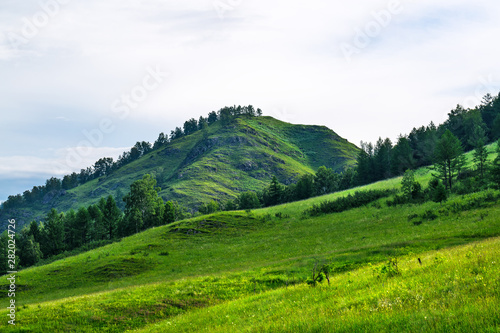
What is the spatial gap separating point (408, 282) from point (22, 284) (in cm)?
5860

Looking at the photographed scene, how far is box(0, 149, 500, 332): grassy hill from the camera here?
9.45 metres

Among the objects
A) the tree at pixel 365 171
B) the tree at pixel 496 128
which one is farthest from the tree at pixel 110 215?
the tree at pixel 496 128

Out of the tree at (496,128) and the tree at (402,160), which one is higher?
the tree at (496,128)

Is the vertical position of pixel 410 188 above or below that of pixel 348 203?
above

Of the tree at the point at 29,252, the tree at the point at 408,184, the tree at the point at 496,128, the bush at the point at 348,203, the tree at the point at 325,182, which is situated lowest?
the tree at the point at 29,252

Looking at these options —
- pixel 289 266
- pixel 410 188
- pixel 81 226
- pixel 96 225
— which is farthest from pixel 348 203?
pixel 81 226

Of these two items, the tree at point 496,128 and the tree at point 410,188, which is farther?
the tree at point 496,128

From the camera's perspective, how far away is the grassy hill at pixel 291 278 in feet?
31.0

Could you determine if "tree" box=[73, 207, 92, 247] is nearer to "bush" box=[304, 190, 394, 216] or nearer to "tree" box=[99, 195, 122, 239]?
"tree" box=[99, 195, 122, 239]

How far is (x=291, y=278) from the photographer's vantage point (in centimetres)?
2795

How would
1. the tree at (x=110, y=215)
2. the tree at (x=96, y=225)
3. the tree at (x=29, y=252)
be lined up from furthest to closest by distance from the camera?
1. the tree at (x=96, y=225)
2. the tree at (x=110, y=215)
3. the tree at (x=29, y=252)

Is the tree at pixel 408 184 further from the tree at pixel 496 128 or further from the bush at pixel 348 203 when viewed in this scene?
the tree at pixel 496 128

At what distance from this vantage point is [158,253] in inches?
2470

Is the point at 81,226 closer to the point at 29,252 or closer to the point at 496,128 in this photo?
the point at 29,252
